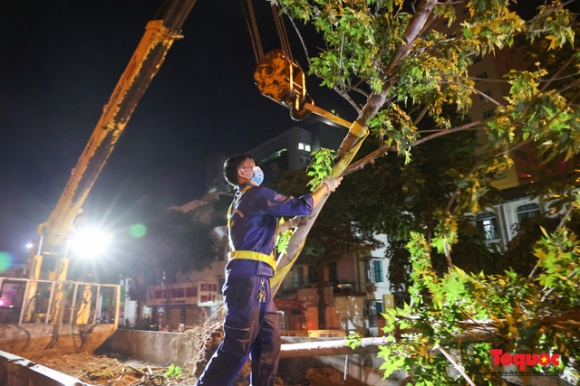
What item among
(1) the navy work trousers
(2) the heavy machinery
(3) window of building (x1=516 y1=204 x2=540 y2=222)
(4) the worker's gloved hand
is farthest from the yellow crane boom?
(3) window of building (x1=516 y1=204 x2=540 y2=222)

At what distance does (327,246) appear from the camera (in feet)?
58.9

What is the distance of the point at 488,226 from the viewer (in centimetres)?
2375

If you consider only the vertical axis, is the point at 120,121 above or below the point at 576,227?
above

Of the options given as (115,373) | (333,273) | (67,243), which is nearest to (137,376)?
(115,373)

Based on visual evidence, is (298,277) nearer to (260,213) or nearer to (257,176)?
(257,176)

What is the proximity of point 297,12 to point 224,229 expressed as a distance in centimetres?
2655

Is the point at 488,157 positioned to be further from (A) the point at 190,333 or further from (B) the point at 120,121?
(B) the point at 120,121

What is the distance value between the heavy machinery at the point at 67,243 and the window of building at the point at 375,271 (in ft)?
70.8

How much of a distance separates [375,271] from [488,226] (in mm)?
9117

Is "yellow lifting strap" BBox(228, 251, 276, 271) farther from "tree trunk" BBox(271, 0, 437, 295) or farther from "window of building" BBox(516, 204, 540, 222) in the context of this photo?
"window of building" BBox(516, 204, 540, 222)

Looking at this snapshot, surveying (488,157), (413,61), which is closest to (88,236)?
(413,61)

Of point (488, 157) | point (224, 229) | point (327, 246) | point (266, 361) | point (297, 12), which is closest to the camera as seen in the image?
point (488, 157)

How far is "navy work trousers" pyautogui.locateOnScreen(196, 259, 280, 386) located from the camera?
283 centimetres

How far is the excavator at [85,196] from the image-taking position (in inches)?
152
